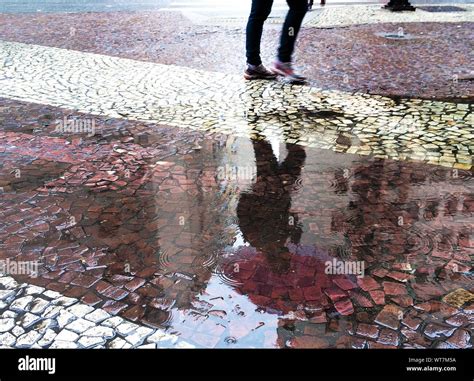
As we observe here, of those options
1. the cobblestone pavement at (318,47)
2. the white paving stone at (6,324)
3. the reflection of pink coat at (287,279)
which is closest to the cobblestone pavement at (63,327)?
the white paving stone at (6,324)

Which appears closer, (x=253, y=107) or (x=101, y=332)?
(x=101, y=332)

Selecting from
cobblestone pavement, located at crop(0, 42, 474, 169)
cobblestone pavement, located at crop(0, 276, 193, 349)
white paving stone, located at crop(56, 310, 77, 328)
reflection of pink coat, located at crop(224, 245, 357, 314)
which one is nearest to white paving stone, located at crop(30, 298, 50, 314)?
cobblestone pavement, located at crop(0, 276, 193, 349)

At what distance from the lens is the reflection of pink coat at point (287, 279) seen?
242cm

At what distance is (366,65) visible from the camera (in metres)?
6.55

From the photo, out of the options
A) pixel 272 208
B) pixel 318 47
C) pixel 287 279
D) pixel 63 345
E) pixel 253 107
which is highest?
pixel 318 47

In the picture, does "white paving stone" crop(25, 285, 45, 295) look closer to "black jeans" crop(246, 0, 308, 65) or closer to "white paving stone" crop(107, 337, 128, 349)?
"white paving stone" crop(107, 337, 128, 349)

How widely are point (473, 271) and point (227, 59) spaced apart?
5.11 meters

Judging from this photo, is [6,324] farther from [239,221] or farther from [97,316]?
[239,221]

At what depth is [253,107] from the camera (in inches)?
201

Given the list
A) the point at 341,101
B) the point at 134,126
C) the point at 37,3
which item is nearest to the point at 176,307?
the point at 134,126

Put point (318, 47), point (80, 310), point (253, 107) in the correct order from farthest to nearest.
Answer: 1. point (318, 47)
2. point (253, 107)
3. point (80, 310)

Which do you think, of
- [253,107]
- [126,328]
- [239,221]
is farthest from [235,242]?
[253,107]

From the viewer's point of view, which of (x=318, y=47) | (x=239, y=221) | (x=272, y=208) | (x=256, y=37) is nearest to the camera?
(x=239, y=221)

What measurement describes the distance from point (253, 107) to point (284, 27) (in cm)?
114
